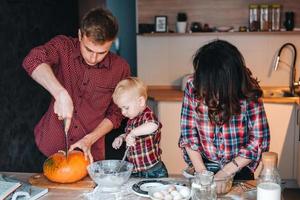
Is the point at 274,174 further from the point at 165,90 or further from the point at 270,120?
the point at 165,90

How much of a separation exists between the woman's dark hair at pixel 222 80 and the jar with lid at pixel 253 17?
244 centimetres

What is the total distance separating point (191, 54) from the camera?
455cm

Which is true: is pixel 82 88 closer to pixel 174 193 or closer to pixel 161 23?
pixel 174 193

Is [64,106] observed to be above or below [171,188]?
above

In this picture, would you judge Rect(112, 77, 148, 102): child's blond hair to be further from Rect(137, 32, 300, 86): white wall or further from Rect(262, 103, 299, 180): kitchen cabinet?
Rect(137, 32, 300, 86): white wall

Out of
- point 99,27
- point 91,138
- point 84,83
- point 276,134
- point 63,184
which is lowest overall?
point 276,134

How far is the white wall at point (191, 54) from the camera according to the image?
4.43m

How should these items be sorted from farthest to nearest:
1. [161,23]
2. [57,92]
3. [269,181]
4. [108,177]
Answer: [161,23]
[57,92]
[108,177]
[269,181]

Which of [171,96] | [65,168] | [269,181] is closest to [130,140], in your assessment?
[65,168]

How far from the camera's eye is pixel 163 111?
13.3 feet

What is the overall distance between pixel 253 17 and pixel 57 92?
9.13 feet

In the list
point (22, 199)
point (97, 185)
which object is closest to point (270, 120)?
point (97, 185)

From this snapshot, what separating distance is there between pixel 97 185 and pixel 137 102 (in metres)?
0.44

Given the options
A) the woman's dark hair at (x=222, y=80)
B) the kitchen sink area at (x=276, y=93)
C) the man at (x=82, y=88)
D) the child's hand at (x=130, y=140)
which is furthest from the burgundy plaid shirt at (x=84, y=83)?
the kitchen sink area at (x=276, y=93)
